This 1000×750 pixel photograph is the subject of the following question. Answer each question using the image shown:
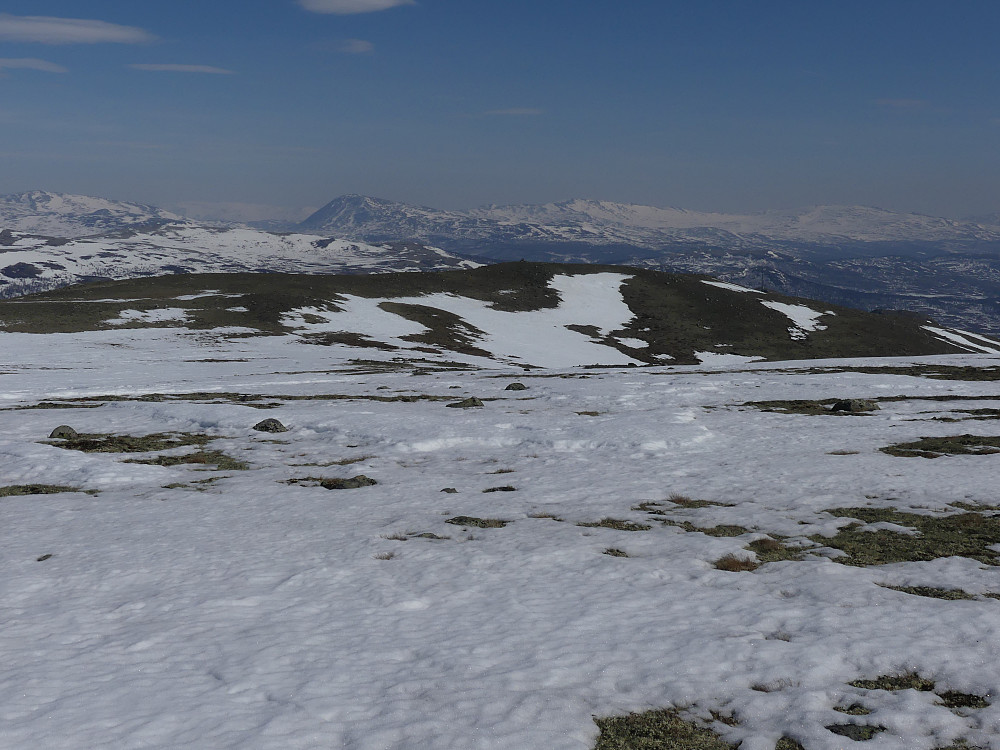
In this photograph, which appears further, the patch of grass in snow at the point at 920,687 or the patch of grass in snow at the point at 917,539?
the patch of grass in snow at the point at 917,539

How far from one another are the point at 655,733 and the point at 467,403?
31.8 m

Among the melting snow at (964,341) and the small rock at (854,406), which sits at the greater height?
the small rock at (854,406)

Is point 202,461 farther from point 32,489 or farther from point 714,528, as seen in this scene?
point 714,528

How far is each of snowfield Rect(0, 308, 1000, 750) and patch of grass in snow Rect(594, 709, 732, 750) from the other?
226mm

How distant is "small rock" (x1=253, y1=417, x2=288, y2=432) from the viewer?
32.7 m

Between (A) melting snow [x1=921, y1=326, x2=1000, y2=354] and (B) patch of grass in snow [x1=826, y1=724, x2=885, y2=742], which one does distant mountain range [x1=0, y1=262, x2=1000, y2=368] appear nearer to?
(A) melting snow [x1=921, y1=326, x2=1000, y2=354]

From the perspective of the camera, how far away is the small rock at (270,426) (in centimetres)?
3269

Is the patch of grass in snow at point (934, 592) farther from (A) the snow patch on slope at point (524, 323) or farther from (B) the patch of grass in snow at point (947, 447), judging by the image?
(A) the snow patch on slope at point (524, 323)

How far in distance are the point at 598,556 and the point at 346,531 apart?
701 cm

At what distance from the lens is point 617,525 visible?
61.5 ft

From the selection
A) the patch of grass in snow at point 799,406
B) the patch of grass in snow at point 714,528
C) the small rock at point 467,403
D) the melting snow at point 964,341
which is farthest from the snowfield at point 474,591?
the melting snow at point 964,341

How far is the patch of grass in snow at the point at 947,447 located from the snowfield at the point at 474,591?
3.86ft

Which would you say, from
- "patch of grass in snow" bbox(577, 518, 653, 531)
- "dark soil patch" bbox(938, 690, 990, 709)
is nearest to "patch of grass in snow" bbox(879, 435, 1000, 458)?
"patch of grass in snow" bbox(577, 518, 653, 531)

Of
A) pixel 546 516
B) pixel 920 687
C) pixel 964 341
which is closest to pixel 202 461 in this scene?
pixel 546 516
